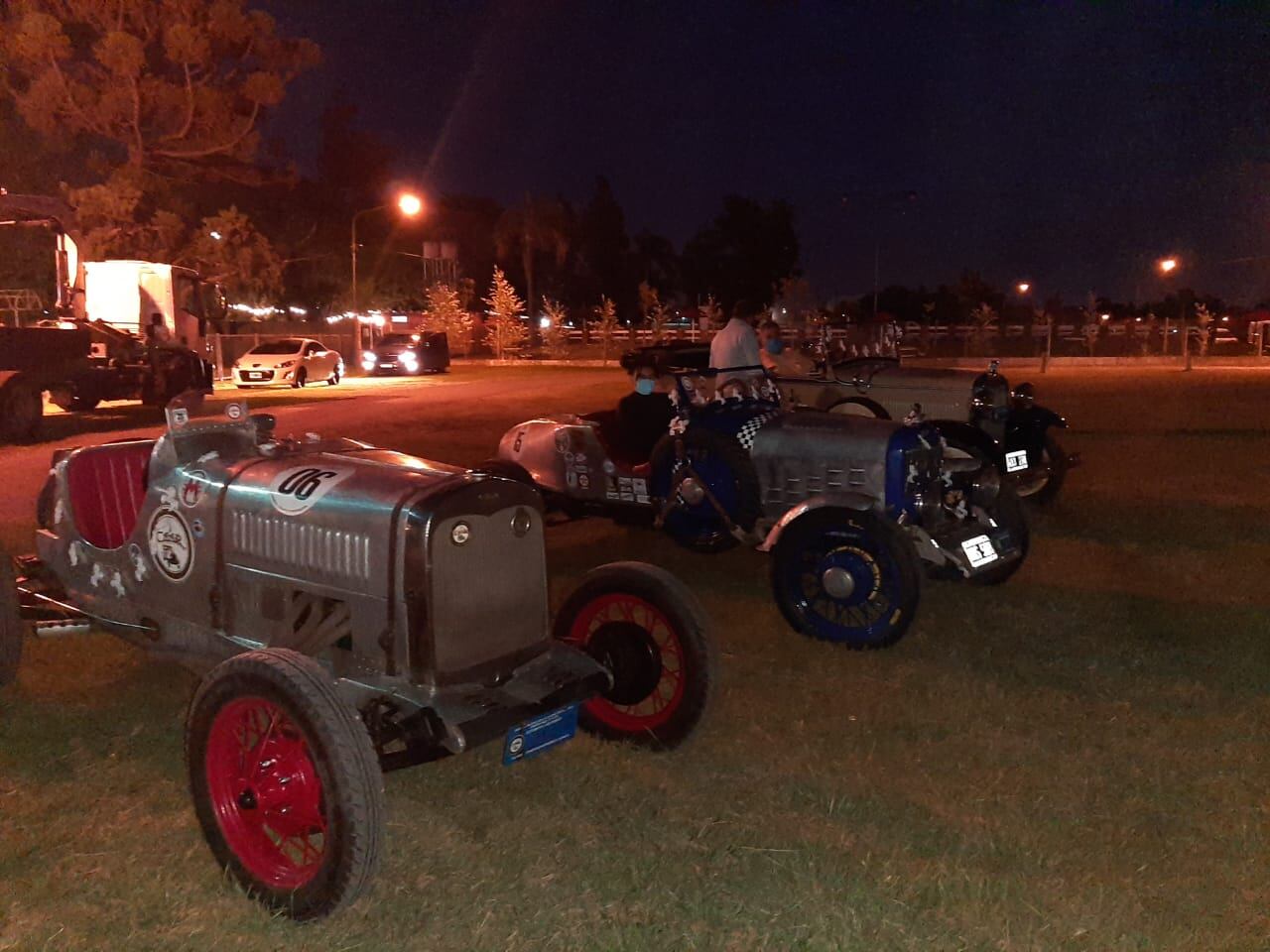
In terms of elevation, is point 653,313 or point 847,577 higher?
point 653,313

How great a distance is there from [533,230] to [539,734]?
2575 inches

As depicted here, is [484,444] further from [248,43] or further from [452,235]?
[452,235]

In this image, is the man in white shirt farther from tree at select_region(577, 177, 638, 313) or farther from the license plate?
tree at select_region(577, 177, 638, 313)

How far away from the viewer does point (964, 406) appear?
1082 cm

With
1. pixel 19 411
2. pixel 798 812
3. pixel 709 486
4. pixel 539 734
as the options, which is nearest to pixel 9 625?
pixel 539 734

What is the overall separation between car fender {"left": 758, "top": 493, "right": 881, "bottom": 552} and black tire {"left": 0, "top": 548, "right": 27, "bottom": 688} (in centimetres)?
397

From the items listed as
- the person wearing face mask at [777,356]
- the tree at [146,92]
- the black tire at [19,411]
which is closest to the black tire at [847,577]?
the person wearing face mask at [777,356]

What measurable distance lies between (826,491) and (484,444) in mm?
8831

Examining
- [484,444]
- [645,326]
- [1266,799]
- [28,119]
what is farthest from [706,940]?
[645,326]

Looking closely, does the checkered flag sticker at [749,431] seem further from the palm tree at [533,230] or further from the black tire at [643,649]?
the palm tree at [533,230]

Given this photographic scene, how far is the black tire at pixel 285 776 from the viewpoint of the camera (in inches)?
125

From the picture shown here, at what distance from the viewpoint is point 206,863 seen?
3.72 m

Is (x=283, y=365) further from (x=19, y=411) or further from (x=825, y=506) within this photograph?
(x=825, y=506)

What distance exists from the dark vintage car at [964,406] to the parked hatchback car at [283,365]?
2203 centimetres
